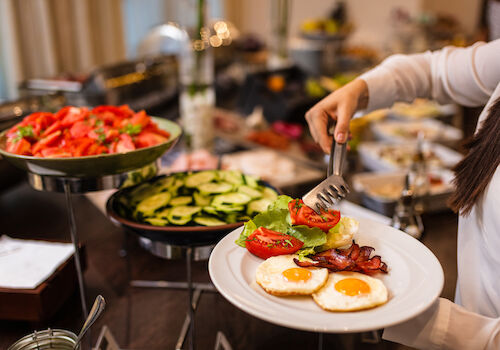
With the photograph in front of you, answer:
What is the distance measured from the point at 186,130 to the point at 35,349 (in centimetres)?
164

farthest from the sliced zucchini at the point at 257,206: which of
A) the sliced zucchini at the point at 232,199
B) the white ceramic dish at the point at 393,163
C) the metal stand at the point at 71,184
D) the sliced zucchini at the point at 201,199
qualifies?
the white ceramic dish at the point at 393,163

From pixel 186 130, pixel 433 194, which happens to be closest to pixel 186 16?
pixel 186 130

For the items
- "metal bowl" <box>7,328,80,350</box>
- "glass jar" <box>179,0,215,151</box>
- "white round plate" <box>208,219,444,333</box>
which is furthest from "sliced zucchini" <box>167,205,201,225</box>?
"glass jar" <box>179,0,215,151</box>

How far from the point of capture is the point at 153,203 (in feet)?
3.82

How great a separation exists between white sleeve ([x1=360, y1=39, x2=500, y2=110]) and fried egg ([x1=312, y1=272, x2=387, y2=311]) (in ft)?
2.10

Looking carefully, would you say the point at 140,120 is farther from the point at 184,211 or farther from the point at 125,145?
the point at 184,211

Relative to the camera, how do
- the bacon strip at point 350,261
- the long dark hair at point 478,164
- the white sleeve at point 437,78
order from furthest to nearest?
the white sleeve at point 437,78 < the long dark hair at point 478,164 < the bacon strip at point 350,261

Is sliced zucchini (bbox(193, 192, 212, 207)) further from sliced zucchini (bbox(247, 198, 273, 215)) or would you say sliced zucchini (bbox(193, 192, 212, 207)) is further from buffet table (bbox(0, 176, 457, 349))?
buffet table (bbox(0, 176, 457, 349))

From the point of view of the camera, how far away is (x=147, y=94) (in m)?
3.04

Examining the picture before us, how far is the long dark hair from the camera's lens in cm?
99

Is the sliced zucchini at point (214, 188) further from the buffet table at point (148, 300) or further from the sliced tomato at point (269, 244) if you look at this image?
the sliced tomato at point (269, 244)

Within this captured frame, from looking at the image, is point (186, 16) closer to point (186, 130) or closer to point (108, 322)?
point (186, 130)

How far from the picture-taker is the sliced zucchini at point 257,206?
1.14 meters

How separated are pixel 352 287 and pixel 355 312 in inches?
2.0
